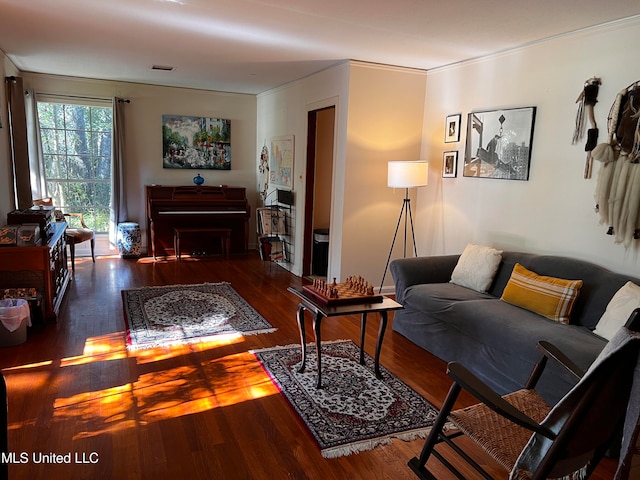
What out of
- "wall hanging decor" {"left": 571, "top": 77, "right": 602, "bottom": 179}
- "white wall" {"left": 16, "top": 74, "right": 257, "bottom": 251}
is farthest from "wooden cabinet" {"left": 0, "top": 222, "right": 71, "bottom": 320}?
"wall hanging decor" {"left": 571, "top": 77, "right": 602, "bottom": 179}

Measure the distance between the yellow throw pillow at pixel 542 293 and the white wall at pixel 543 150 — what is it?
1.39 feet

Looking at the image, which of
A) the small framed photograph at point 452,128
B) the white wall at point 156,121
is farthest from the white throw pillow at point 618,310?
the white wall at point 156,121

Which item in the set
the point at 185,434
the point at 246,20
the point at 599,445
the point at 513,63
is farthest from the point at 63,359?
the point at 513,63

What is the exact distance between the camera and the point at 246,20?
328 centimetres

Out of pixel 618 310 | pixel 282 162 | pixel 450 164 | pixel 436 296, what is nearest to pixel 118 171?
pixel 282 162

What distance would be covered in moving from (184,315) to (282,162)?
112 inches

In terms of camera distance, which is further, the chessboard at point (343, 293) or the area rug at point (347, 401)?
the chessboard at point (343, 293)

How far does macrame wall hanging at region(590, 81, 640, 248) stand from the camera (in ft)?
9.52

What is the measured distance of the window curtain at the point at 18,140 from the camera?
469 centimetres

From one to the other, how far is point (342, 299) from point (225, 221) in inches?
173

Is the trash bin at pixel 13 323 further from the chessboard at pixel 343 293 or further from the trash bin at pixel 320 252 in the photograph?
the trash bin at pixel 320 252

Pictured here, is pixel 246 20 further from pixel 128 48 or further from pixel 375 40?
pixel 128 48

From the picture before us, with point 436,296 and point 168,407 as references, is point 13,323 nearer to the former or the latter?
point 168,407

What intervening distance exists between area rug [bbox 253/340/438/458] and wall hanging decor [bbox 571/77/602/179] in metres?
2.11
